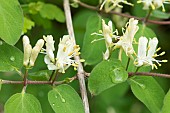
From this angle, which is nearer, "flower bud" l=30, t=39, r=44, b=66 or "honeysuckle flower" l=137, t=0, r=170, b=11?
"flower bud" l=30, t=39, r=44, b=66

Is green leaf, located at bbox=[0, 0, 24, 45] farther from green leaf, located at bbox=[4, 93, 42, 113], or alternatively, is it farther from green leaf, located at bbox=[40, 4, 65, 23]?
green leaf, located at bbox=[40, 4, 65, 23]

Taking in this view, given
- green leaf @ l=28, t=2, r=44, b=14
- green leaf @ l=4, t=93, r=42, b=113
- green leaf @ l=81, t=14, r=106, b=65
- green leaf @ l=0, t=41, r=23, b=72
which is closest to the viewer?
green leaf @ l=4, t=93, r=42, b=113

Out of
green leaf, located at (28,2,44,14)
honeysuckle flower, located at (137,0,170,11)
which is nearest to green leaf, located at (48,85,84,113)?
honeysuckle flower, located at (137,0,170,11)

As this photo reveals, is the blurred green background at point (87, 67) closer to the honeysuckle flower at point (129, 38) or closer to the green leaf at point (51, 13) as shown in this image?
the green leaf at point (51, 13)

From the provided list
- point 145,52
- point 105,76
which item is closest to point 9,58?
point 105,76

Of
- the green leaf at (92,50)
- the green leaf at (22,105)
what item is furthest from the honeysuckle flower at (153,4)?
the green leaf at (22,105)

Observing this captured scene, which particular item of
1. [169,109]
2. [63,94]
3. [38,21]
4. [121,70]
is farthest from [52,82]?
[38,21]
